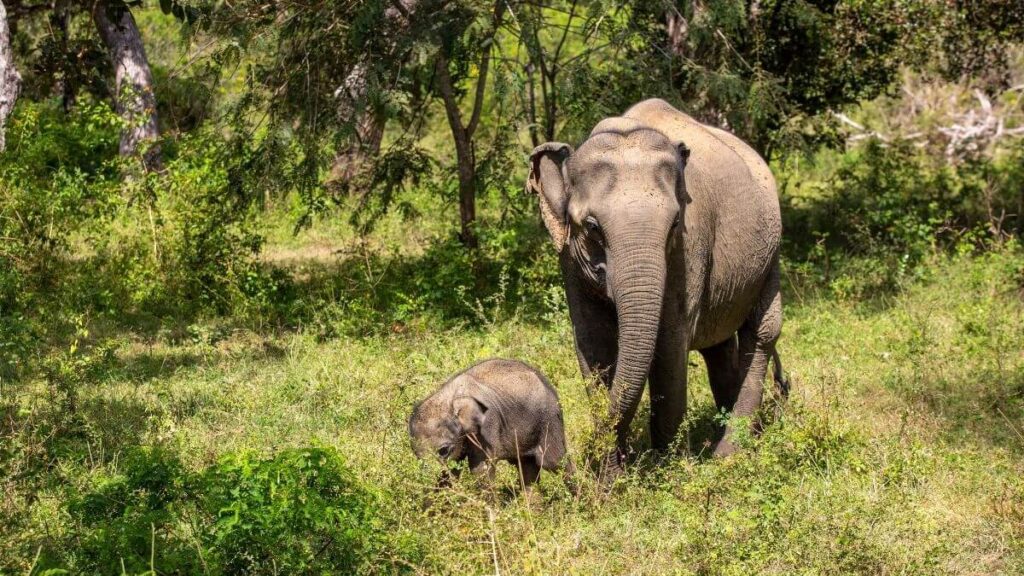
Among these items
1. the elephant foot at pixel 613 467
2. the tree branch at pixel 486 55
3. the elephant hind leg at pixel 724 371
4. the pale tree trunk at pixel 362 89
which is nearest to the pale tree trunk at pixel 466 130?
the tree branch at pixel 486 55

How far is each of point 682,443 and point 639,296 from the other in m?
2.13

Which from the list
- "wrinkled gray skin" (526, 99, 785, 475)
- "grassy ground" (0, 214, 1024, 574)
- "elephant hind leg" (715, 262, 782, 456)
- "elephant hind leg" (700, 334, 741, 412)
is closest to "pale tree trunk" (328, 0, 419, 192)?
"grassy ground" (0, 214, 1024, 574)

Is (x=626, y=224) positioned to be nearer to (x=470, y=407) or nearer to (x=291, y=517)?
(x=470, y=407)

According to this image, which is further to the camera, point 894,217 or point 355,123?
point 894,217

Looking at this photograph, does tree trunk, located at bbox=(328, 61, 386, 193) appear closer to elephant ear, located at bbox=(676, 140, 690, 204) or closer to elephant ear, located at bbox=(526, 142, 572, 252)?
elephant ear, located at bbox=(526, 142, 572, 252)

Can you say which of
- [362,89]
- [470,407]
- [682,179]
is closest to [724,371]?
[682,179]

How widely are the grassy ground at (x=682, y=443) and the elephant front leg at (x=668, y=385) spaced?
0.17 meters

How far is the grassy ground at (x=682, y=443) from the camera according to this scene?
6.73 meters

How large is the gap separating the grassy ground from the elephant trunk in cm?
56

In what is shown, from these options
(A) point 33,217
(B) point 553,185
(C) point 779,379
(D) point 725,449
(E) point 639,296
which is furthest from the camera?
(A) point 33,217

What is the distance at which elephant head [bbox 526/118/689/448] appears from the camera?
23.2 feet

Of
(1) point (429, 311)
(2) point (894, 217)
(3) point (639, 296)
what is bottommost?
(1) point (429, 311)

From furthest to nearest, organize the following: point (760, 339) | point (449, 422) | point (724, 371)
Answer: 1. point (724, 371)
2. point (760, 339)
3. point (449, 422)

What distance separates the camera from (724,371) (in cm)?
941
